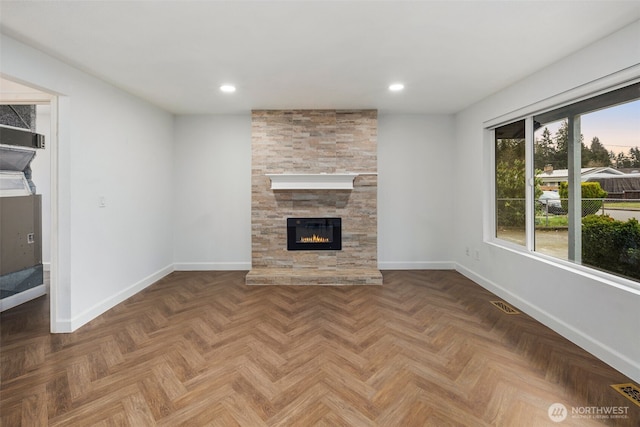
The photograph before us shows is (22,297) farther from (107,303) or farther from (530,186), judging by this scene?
(530,186)

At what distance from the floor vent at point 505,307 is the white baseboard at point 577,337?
7 cm

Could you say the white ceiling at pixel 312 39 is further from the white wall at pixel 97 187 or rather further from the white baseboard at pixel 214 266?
the white baseboard at pixel 214 266

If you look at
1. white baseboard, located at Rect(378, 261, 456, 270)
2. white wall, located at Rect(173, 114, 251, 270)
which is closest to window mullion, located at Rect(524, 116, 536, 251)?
white baseboard, located at Rect(378, 261, 456, 270)

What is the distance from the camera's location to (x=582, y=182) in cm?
252

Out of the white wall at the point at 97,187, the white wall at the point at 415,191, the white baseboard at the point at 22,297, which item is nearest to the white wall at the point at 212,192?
the white wall at the point at 97,187

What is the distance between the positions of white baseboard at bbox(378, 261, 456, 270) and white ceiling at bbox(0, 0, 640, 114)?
2.61 m

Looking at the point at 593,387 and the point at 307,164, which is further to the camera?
the point at 307,164

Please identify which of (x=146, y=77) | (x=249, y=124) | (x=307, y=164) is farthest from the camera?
(x=249, y=124)

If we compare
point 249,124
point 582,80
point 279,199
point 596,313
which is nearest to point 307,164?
point 279,199

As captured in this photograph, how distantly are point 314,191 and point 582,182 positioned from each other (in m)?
2.98

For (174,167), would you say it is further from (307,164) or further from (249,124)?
(307,164)

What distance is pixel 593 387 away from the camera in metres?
1.84

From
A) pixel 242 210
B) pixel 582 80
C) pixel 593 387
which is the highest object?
pixel 582 80

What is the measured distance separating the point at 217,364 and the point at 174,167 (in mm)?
3477
